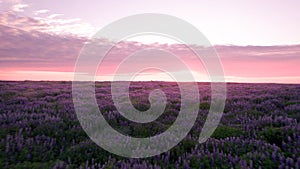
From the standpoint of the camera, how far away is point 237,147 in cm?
671

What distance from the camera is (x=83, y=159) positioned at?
21.2ft

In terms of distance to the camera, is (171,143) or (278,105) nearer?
(171,143)

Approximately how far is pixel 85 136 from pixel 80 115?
7.22ft

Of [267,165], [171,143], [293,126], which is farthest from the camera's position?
[293,126]

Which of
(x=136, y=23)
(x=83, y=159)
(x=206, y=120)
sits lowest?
(x=83, y=159)

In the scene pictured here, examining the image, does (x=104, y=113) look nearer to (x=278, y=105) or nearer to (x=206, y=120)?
(x=206, y=120)

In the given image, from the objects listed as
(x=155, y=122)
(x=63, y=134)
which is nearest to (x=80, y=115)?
(x=63, y=134)

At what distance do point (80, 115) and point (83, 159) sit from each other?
4.05 metres

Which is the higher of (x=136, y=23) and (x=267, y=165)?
(x=136, y=23)

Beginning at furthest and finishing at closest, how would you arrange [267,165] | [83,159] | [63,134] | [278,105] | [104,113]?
[278,105] < [104,113] < [63,134] < [83,159] < [267,165]

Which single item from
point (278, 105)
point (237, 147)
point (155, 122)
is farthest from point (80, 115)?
point (278, 105)

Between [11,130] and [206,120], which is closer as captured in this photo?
[11,130]

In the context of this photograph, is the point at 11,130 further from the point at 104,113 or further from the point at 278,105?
the point at 278,105

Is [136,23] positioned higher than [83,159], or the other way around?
[136,23]
